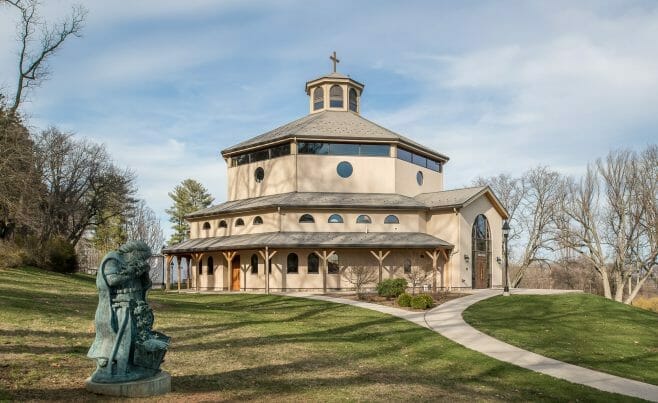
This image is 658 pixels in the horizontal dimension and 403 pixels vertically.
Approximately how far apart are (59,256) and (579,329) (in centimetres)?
2894

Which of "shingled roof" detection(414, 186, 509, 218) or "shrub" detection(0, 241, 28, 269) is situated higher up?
"shingled roof" detection(414, 186, 509, 218)

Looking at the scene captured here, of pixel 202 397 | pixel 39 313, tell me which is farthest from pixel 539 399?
pixel 39 313

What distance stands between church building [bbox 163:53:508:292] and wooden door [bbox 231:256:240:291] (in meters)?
0.06

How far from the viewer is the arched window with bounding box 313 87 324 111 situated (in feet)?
133

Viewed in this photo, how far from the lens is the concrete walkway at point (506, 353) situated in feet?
32.9

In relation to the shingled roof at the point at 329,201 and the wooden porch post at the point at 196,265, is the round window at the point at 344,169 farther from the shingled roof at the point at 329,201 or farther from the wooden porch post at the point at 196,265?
the wooden porch post at the point at 196,265

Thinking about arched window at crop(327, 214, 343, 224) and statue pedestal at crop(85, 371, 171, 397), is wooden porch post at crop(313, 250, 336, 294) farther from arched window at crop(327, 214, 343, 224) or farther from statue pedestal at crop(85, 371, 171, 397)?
statue pedestal at crop(85, 371, 171, 397)

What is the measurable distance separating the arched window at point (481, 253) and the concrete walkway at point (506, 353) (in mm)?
10285

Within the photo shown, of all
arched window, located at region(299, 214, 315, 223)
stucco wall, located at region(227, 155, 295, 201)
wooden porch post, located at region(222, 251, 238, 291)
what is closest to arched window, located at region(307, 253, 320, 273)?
arched window, located at region(299, 214, 315, 223)

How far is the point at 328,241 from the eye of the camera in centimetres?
2850

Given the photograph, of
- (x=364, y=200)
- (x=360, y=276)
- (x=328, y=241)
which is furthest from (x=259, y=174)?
(x=360, y=276)

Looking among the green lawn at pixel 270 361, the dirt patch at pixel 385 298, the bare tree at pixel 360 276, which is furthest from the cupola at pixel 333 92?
the green lawn at pixel 270 361

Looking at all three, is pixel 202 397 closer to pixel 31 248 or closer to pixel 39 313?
pixel 39 313

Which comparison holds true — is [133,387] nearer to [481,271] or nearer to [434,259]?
[434,259]
